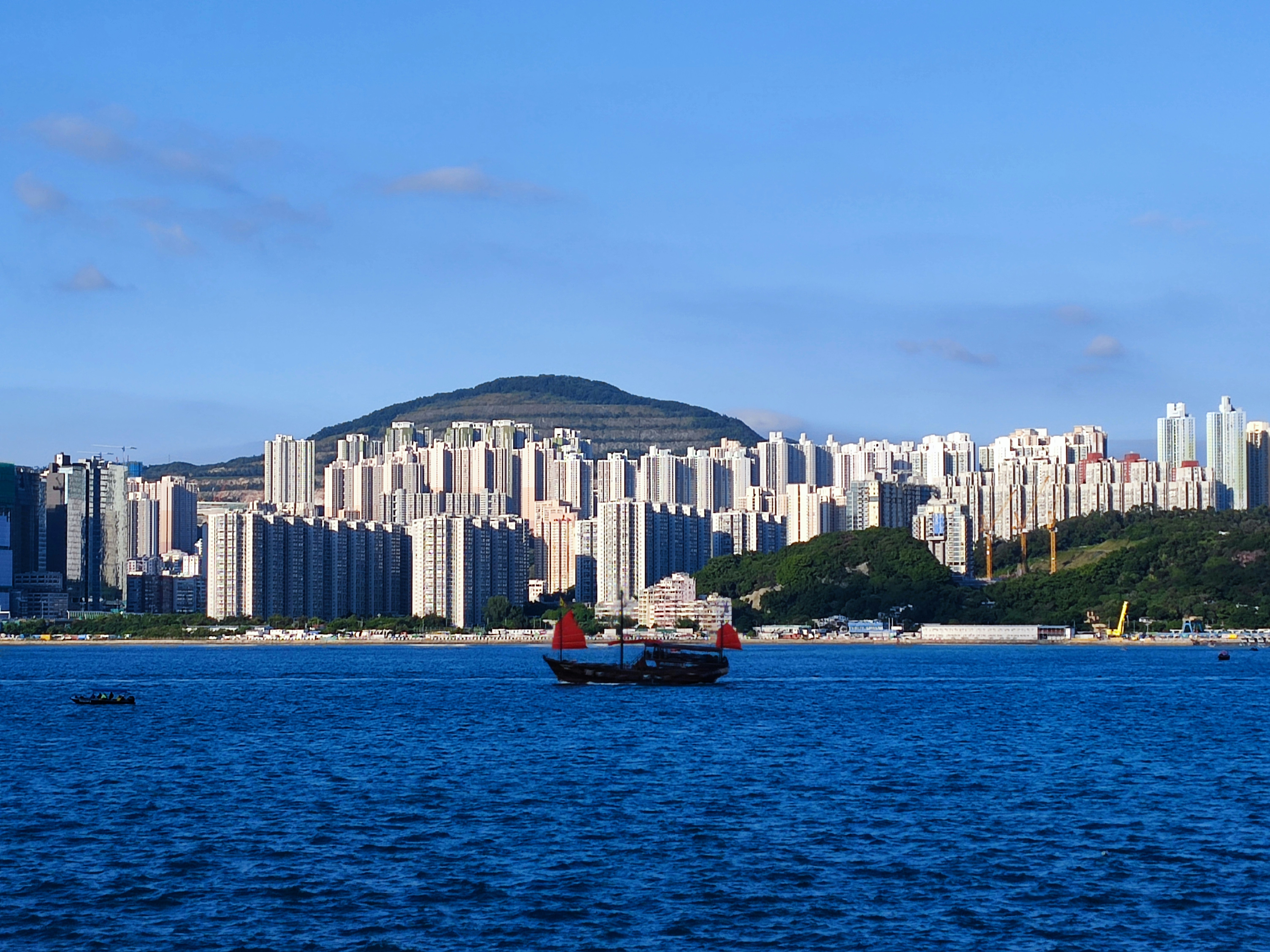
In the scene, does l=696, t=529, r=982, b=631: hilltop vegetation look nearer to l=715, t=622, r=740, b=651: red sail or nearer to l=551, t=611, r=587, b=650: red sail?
l=715, t=622, r=740, b=651: red sail

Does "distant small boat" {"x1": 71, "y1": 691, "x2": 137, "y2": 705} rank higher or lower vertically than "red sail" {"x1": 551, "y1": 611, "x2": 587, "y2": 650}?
lower

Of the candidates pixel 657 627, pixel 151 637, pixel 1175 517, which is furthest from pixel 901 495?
pixel 151 637

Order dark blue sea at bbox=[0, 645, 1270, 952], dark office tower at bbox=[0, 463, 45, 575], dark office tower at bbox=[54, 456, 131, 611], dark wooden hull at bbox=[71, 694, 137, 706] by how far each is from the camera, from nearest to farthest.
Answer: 1. dark blue sea at bbox=[0, 645, 1270, 952]
2. dark wooden hull at bbox=[71, 694, 137, 706]
3. dark office tower at bbox=[0, 463, 45, 575]
4. dark office tower at bbox=[54, 456, 131, 611]

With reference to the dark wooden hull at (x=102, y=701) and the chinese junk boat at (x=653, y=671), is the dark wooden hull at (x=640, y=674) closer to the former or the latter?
the chinese junk boat at (x=653, y=671)

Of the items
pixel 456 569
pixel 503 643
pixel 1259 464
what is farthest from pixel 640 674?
pixel 1259 464

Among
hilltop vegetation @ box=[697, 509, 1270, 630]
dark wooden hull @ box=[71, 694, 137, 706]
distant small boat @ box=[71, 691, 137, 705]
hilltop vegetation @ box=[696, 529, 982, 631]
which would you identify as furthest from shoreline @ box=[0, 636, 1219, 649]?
dark wooden hull @ box=[71, 694, 137, 706]

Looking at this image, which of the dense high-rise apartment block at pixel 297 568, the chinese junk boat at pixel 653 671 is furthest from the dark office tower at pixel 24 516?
the chinese junk boat at pixel 653 671
